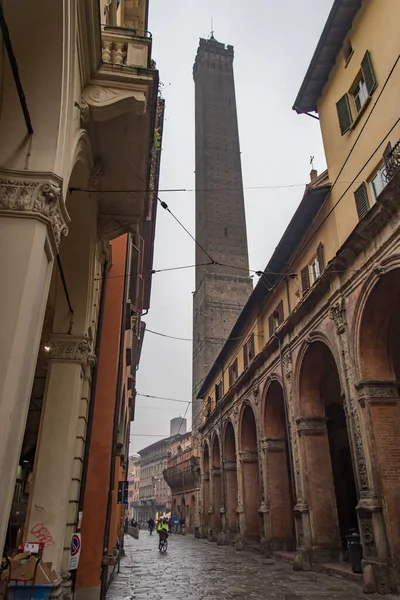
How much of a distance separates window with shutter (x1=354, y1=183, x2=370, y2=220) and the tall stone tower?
3007 cm

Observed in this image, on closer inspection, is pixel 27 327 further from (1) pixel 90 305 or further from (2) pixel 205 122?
(2) pixel 205 122

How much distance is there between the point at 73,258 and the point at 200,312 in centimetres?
4175

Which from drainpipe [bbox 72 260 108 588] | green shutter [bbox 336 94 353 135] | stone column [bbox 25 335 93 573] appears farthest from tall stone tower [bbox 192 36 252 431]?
stone column [bbox 25 335 93 573]

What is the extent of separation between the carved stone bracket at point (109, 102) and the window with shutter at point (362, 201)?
731 cm

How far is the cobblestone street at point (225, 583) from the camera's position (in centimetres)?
947

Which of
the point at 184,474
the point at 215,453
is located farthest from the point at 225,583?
the point at 184,474

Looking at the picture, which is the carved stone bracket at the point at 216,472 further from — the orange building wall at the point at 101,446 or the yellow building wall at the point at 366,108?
the yellow building wall at the point at 366,108

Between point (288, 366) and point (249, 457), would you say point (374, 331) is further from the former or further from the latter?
point (249, 457)

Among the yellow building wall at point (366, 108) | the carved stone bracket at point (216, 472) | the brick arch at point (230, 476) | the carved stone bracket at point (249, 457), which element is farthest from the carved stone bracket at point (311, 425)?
the carved stone bracket at point (216, 472)

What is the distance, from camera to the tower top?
66.6 meters

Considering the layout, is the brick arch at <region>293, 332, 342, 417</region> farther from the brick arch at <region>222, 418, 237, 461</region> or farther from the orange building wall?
the brick arch at <region>222, 418, 237, 461</region>

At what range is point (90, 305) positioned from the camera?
8023 mm

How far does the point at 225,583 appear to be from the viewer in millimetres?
11305

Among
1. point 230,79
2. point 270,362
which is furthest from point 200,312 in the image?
point 230,79
